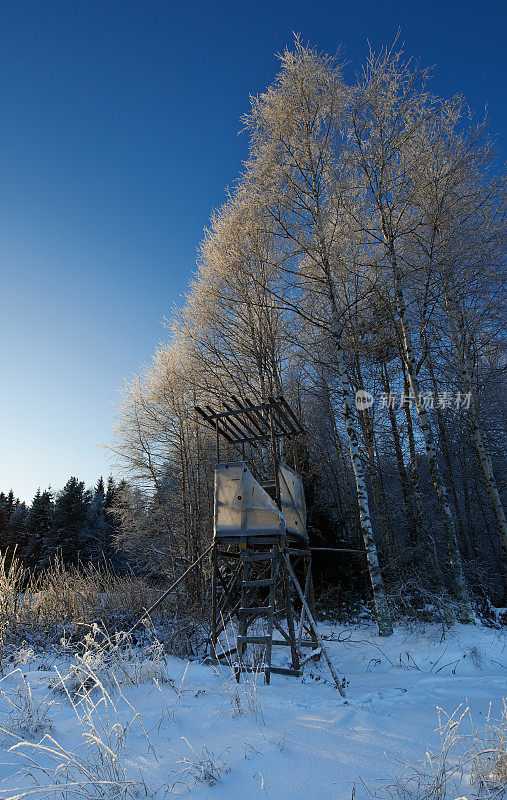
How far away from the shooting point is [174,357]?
17688 mm

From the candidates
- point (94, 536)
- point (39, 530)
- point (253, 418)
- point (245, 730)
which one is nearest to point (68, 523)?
point (94, 536)

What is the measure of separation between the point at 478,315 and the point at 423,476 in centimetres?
997

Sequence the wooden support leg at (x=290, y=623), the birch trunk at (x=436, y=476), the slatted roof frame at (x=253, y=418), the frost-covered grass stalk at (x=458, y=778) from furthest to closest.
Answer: the birch trunk at (x=436, y=476), the slatted roof frame at (x=253, y=418), the wooden support leg at (x=290, y=623), the frost-covered grass stalk at (x=458, y=778)

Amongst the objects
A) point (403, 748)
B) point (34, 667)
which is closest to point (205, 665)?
point (34, 667)

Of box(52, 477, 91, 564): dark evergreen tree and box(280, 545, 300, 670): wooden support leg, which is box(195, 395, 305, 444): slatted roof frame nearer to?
box(280, 545, 300, 670): wooden support leg

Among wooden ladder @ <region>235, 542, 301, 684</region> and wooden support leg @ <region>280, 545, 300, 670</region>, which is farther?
wooden support leg @ <region>280, 545, 300, 670</region>

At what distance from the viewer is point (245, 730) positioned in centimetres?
336

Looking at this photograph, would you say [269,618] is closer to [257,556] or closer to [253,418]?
[257,556]

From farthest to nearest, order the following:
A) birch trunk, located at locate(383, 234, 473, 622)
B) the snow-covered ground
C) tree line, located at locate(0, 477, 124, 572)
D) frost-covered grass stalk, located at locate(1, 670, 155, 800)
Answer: tree line, located at locate(0, 477, 124, 572)
birch trunk, located at locate(383, 234, 473, 622)
the snow-covered ground
frost-covered grass stalk, located at locate(1, 670, 155, 800)

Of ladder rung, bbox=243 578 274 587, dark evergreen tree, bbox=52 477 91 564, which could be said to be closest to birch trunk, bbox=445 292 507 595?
ladder rung, bbox=243 578 274 587

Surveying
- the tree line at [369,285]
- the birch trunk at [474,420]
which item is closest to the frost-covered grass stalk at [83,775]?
the tree line at [369,285]

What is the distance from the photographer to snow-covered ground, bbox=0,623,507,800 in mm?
2479

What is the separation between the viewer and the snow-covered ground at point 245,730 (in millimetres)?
2479

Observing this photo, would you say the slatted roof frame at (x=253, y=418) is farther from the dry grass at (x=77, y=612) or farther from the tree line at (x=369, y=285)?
the dry grass at (x=77, y=612)
